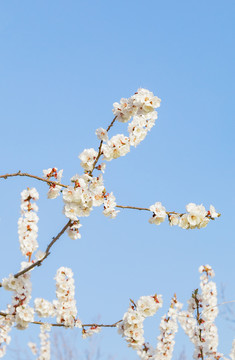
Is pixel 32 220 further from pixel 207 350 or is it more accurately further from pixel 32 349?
pixel 32 349

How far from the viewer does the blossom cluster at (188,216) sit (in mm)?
3484

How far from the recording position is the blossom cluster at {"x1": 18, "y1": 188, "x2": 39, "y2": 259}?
13.0 feet

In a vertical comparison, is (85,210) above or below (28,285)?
above

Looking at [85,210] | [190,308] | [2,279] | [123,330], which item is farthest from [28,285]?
[190,308]

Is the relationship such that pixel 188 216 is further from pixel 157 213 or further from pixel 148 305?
pixel 148 305

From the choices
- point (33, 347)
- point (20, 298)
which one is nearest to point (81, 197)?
point (20, 298)

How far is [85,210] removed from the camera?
325 centimetres

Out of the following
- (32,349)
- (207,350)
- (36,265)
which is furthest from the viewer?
(32,349)

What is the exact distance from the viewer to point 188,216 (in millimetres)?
3492

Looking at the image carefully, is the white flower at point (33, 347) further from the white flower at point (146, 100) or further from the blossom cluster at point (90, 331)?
the white flower at point (146, 100)

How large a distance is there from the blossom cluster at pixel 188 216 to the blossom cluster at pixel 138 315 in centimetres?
77

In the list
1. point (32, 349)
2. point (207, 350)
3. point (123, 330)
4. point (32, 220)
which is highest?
point (32, 349)

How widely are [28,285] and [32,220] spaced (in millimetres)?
950

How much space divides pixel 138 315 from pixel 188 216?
1059 mm
